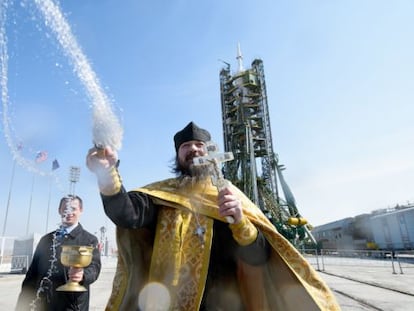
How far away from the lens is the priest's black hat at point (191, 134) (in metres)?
2.69

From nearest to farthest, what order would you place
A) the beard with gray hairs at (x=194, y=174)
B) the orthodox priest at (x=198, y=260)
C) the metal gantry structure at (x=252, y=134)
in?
the orthodox priest at (x=198, y=260), the beard with gray hairs at (x=194, y=174), the metal gantry structure at (x=252, y=134)

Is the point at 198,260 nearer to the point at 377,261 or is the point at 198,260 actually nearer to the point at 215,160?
the point at 215,160

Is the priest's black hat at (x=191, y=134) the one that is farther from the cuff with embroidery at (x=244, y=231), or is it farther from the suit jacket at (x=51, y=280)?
the suit jacket at (x=51, y=280)

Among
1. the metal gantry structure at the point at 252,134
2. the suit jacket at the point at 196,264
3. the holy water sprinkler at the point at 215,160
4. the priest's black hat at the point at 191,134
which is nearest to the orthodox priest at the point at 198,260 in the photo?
the suit jacket at the point at 196,264

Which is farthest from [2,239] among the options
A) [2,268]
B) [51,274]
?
[51,274]

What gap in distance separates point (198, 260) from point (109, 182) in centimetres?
88

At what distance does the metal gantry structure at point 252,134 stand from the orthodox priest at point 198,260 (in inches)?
1537

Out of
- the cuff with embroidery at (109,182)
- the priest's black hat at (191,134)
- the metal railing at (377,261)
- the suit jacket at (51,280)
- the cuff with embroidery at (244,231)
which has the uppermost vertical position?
the priest's black hat at (191,134)

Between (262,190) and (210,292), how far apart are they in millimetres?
42176

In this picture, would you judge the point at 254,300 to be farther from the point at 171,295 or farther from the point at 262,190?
the point at 262,190

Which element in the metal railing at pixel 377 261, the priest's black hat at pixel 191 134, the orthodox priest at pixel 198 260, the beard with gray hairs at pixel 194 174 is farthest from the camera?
the metal railing at pixel 377 261

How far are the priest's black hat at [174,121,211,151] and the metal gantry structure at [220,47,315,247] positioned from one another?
128 feet

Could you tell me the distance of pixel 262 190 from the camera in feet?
142

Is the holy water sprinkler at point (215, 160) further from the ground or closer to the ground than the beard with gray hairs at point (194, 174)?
closer to the ground
